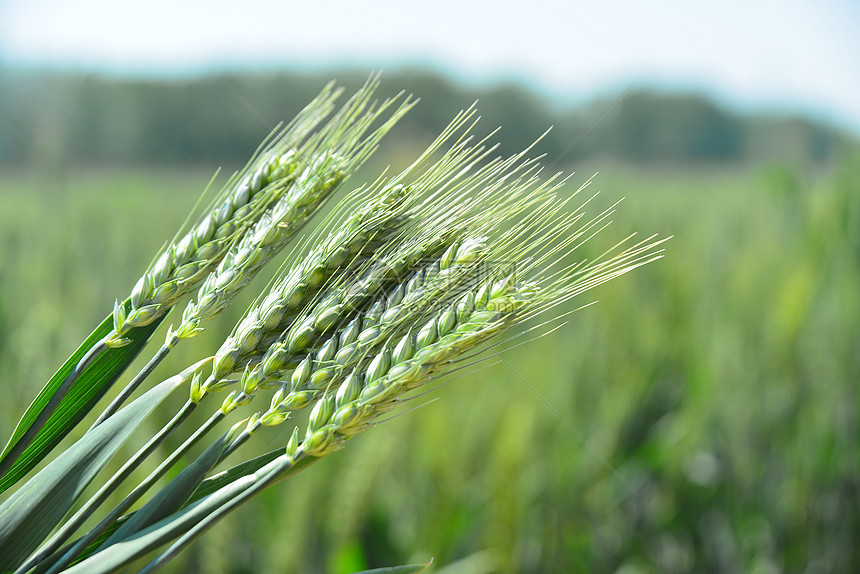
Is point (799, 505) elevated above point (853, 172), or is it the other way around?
point (853, 172)

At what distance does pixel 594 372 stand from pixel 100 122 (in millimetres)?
11452

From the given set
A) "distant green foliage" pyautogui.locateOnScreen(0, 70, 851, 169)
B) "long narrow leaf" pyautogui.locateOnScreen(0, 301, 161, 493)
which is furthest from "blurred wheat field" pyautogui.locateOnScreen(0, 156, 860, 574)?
"distant green foliage" pyautogui.locateOnScreen(0, 70, 851, 169)

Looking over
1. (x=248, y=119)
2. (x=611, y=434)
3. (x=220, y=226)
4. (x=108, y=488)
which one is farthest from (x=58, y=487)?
(x=248, y=119)

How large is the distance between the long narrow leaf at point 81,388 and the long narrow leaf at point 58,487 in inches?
1.7

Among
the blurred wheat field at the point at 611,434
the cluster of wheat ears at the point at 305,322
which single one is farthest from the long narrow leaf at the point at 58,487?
the blurred wheat field at the point at 611,434

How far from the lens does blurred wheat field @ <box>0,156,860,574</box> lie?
0.97 m

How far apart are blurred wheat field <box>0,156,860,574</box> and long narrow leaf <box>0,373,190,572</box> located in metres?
0.60

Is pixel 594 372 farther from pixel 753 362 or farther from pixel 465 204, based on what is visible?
pixel 465 204

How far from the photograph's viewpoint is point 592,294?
192cm

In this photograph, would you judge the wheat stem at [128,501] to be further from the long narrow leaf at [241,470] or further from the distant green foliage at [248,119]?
the distant green foliage at [248,119]

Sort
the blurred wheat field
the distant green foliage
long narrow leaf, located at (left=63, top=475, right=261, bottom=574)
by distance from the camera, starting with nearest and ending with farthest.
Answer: long narrow leaf, located at (left=63, top=475, right=261, bottom=574), the blurred wheat field, the distant green foliage

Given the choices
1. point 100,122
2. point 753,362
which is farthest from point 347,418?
point 100,122

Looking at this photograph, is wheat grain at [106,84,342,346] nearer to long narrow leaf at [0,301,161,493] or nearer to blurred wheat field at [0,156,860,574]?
long narrow leaf at [0,301,161,493]

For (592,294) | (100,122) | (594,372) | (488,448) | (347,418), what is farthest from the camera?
(100,122)
